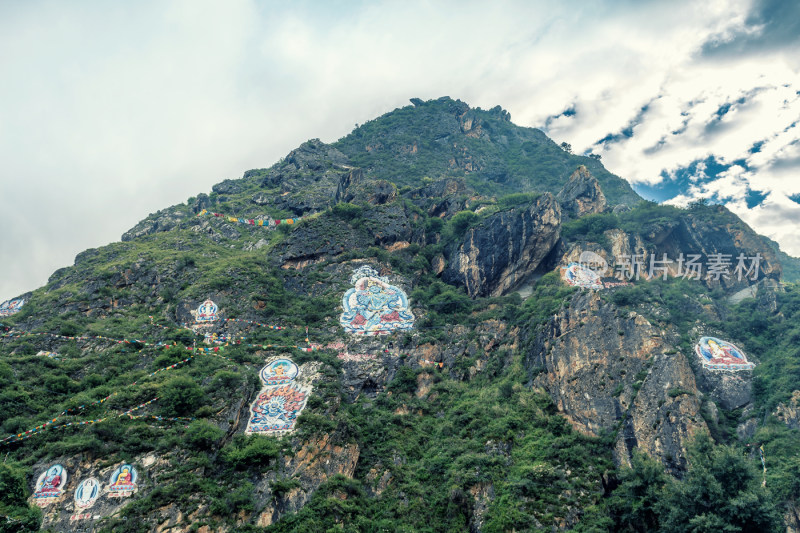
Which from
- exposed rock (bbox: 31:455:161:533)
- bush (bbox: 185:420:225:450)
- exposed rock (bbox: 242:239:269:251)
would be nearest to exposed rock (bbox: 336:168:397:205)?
exposed rock (bbox: 242:239:269:251)

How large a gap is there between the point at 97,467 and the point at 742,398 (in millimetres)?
35139

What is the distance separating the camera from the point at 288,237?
49.1m

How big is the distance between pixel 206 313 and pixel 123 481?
1565cm

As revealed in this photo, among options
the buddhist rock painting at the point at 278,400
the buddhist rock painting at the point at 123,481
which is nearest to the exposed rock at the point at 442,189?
the buddhist rock painting at the point at 278,400

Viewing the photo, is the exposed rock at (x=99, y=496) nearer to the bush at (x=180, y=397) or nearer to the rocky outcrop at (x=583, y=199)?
the bush at (x=180, y=397)

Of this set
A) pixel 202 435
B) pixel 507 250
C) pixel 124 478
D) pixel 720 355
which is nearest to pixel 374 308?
pixel 507 250

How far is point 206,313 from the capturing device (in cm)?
3738

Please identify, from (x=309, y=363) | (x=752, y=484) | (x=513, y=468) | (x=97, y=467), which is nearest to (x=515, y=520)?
(x=513, y=468)

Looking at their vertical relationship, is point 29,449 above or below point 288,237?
below

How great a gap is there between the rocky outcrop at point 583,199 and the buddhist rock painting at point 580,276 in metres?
10.9

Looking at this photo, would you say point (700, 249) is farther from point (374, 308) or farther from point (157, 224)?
point (157, 224)

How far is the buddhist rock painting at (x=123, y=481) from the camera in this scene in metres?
23.0

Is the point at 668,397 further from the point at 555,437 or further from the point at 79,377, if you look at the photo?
the point at 79,377

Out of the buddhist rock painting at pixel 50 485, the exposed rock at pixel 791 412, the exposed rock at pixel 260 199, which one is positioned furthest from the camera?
the exposed rock at pixel 260 199
